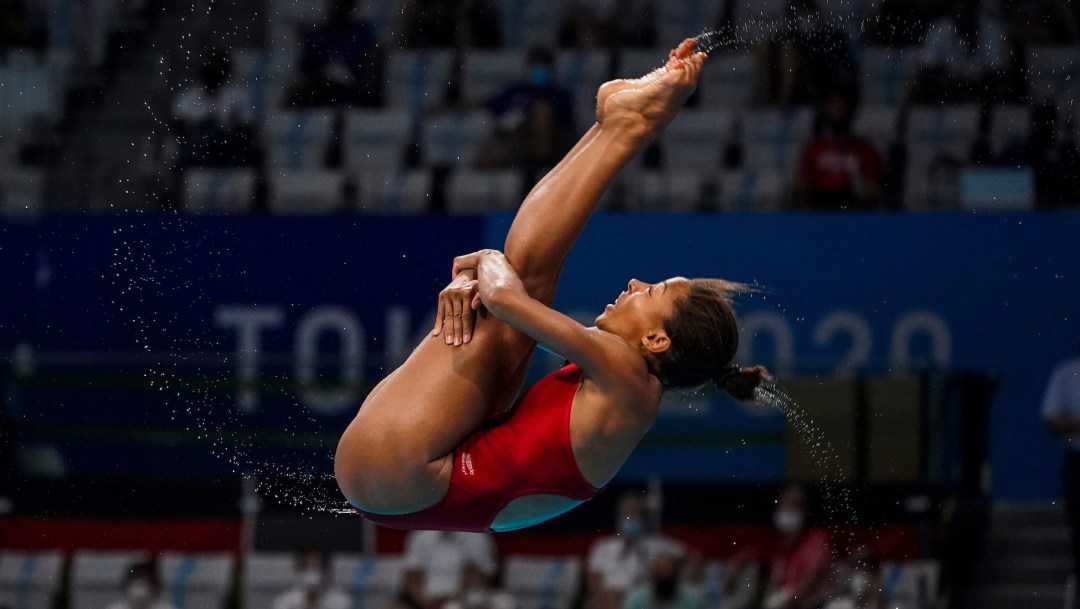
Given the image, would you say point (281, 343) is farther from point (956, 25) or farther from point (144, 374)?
point (956, 25)

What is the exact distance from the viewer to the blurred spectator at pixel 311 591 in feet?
23.3

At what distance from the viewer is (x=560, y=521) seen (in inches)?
284

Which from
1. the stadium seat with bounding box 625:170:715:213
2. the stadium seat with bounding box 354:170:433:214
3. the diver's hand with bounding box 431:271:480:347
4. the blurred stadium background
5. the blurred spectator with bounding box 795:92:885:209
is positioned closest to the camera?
the diver's hand with bounding box 431:271:480:347

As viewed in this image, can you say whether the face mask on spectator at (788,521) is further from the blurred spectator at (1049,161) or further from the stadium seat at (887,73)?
the stadium seat at (887,73)

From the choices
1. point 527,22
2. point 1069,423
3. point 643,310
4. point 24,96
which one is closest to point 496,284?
point 643,310

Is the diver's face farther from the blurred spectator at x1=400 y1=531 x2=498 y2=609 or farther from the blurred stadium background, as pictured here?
the blurred spectator at x1=400 y1=531 x2=498 y2=609

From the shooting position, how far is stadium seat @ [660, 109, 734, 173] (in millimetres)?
7980

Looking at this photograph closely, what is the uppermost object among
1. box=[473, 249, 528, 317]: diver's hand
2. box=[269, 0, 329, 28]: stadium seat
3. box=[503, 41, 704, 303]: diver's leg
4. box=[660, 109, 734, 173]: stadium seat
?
box=[269, 0, 329, 28]: stadium seat

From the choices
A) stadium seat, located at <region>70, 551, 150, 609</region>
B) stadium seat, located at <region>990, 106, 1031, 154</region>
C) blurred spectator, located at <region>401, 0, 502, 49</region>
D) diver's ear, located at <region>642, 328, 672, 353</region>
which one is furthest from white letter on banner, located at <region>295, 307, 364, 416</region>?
diver's ear, located at <region>642, 328, 672, 353</region>

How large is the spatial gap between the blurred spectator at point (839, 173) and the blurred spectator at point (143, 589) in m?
3.86

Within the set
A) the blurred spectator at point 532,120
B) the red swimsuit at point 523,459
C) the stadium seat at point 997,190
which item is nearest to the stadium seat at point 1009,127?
the stadium seat at point 997,190

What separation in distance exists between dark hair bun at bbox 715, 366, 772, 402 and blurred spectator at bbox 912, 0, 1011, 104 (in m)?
4.53

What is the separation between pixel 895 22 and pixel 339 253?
11.1ft

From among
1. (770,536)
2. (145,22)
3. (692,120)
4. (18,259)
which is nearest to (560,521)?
(770,536)
